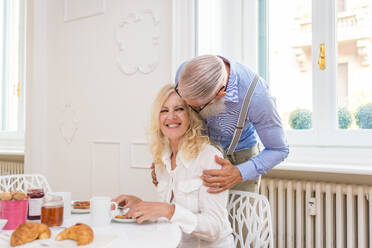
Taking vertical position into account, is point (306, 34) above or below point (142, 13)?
below

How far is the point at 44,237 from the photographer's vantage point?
101 cm

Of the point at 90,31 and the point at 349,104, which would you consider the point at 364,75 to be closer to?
the point at 349,104

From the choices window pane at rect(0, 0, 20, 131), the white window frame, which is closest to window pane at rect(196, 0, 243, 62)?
the white window frame

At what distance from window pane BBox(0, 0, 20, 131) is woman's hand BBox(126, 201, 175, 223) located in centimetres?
309

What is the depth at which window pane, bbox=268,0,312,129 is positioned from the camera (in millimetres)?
2230

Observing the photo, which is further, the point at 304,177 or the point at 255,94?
the point at 304,177

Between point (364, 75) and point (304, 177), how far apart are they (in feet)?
2.30

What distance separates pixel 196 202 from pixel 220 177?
0.43ft

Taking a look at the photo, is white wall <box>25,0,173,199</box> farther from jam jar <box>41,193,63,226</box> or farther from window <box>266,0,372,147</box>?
jam jar <box>41,193,63,226</box>

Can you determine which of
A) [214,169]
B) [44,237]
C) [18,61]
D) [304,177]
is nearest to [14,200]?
[44,237]

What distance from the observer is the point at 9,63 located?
3854 millimetres

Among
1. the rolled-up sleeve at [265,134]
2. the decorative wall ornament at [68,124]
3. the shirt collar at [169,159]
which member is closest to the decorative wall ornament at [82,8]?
the decorative wall ornament at [68,124]

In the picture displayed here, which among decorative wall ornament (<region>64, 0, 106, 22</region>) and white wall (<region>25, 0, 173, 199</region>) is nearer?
white wall (<region>25, 0, 173, 199</region>)

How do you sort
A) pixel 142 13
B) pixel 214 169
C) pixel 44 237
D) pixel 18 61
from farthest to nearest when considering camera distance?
1. pixel 18 61
2. pixel 142 13
3. pixel 214 169
4. pixel 44 237
